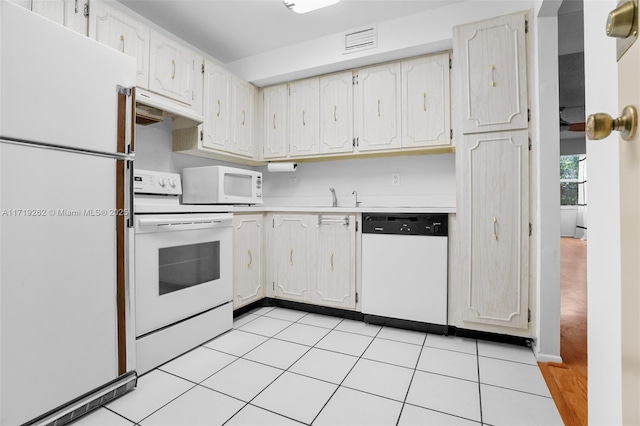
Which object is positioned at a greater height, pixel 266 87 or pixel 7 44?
pixel 266 87

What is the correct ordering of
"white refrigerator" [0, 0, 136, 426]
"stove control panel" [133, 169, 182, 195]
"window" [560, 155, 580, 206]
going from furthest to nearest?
"window" [560, 155, 580, 206] → "stove control panel" [133, 169, 182, 195] → "white refrigerator" [0, 0, 136, 426]

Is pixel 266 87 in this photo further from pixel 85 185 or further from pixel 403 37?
pixel 85 185

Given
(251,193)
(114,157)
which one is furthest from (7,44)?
(251,193)

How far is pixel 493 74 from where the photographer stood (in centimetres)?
214

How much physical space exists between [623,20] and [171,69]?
2.62m

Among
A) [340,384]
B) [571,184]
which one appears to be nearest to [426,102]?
[340,384]

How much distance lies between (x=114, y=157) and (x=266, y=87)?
6.93ft

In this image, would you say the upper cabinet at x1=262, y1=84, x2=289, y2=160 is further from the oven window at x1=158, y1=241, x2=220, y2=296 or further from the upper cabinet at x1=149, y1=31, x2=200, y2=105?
the oven window at x1=158, y1=241, x2=220, y2=296

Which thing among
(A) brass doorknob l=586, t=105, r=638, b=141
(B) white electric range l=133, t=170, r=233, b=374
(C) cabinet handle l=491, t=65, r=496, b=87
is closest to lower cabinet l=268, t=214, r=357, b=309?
(B) white electric range l=133, t=170, r=233, b=374

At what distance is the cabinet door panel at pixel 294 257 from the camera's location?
2.78 meters

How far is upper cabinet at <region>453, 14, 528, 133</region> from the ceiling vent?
27.1 inches

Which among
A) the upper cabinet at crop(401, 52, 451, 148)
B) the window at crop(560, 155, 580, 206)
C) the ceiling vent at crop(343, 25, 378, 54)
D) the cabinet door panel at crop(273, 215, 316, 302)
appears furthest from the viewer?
the window at crop(560, 155, 580, 206)

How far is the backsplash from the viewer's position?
2.71 m

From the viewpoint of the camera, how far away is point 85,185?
1412 millimetres
